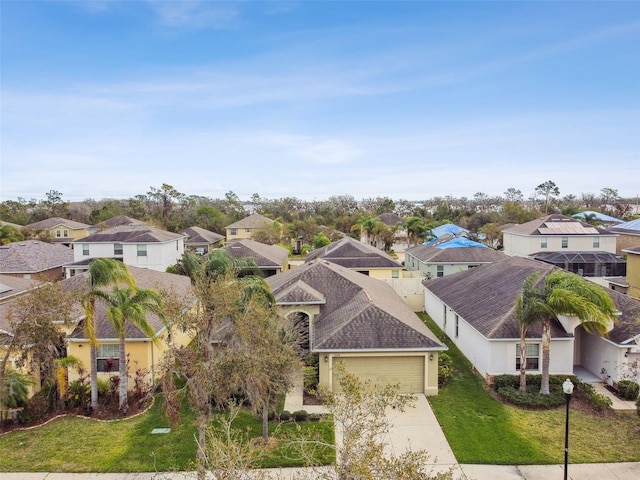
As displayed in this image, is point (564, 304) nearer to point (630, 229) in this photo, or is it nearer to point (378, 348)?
point (378, 348)

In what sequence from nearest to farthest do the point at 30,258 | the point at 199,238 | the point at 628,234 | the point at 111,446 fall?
1. the point at 111,446
2. the point at 30,258
3. the point at 628,234
4. the point at 199,238

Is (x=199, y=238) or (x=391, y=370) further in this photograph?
(x=199, y=238)

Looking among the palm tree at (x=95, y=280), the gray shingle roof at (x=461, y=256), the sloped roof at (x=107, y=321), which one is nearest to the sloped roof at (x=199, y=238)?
the gray shingle roof at (x=461, y=256)

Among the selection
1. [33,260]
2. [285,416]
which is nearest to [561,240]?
[285,416]

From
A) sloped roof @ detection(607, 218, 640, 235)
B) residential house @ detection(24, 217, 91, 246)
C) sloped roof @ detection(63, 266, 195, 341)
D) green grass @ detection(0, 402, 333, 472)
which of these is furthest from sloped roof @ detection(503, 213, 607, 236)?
residential house @ detection(24, 217, 91, 246)

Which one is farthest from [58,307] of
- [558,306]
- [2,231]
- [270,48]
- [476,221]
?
[476,221]

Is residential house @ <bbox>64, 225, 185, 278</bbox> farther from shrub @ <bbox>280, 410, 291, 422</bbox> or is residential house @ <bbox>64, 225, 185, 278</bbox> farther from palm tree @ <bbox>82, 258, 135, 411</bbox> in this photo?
shrub @ <bbox>280, 410, 291, 422</bbox>
